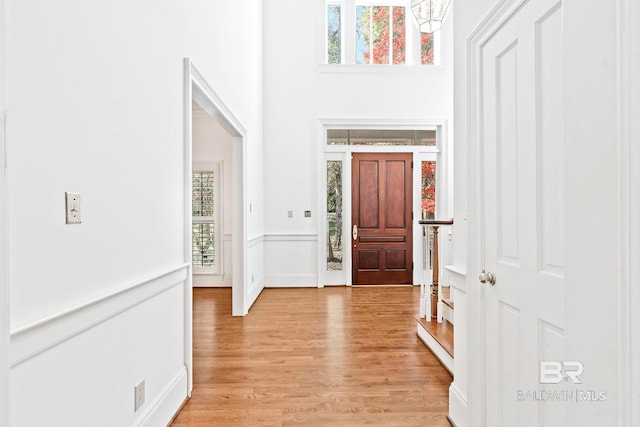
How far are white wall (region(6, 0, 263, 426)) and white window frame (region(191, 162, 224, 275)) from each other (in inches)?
146

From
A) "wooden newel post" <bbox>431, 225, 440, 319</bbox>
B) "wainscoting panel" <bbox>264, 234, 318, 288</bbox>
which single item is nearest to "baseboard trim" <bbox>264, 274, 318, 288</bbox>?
"wainscoting panel" <bbox>264, 234, 318, 288</bbox>

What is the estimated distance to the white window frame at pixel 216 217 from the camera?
6098mm

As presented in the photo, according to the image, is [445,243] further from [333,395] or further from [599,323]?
[599,323]

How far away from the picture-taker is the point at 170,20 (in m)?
2.22

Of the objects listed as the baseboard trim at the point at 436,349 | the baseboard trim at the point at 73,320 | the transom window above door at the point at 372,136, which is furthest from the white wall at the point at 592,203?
the transom window above door at the point at 372,136

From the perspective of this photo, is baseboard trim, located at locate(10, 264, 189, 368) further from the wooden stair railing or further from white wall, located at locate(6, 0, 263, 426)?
→ the wooden stair railing

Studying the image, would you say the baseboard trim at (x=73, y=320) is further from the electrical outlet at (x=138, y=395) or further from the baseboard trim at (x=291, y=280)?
the baseboard trim at (x=291, y=280)

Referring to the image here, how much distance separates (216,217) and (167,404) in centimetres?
424

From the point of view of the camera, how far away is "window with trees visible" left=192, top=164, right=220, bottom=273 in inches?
241

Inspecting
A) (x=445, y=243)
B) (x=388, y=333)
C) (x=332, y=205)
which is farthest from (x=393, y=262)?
(x=388, y=333)

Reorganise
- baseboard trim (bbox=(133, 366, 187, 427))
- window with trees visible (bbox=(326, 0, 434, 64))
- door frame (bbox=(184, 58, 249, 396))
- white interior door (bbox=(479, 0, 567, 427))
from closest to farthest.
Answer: white interior door (bbox=(479, 0, 567, 427)) < baseboard trim (bbox=(133, 366, 187, 427)) < door frame (bbox=(184, 58, 249, 396)) < window with trees visible (bbox=(326, 0, 434, 64))

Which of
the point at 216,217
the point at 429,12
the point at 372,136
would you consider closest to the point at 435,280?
the point at 429,12

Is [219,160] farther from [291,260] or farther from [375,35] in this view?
[375,35]

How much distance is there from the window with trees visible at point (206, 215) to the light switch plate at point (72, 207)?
15.9 feet
